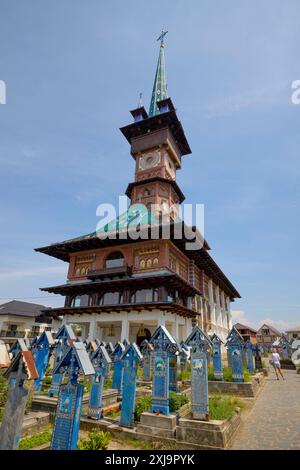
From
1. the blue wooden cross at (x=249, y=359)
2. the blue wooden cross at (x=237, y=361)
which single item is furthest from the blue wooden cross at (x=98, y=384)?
the blue wooden cross at (x=249, y=359)

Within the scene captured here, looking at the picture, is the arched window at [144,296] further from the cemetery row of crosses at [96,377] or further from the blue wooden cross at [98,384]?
the blue wooden cross at [98,384]

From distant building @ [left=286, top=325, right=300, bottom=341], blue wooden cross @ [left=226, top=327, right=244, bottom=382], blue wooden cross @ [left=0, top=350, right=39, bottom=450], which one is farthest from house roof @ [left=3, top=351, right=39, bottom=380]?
distant building @ [left=286, top=325, right=300, bottom=341]

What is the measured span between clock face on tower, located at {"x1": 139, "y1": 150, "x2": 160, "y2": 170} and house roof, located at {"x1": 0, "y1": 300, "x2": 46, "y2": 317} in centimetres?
3140

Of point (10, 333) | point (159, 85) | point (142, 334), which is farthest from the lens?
point (159, 85)

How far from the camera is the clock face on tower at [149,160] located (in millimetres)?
34125

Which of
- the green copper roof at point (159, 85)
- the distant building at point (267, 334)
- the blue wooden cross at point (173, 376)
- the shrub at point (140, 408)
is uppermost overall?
the green copper roof at point (159, 85)

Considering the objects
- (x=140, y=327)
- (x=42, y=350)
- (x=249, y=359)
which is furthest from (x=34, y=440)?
(x=140, y=327)

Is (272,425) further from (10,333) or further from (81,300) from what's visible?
(10,333)

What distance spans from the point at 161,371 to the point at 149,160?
30.2 meters

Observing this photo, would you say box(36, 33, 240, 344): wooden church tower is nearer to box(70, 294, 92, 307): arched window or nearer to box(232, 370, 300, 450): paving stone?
box(70, 294, 92, 307): arched window

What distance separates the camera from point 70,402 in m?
5.01

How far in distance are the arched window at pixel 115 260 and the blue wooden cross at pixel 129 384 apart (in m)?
17.1

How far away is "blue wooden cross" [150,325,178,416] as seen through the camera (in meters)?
7.34
